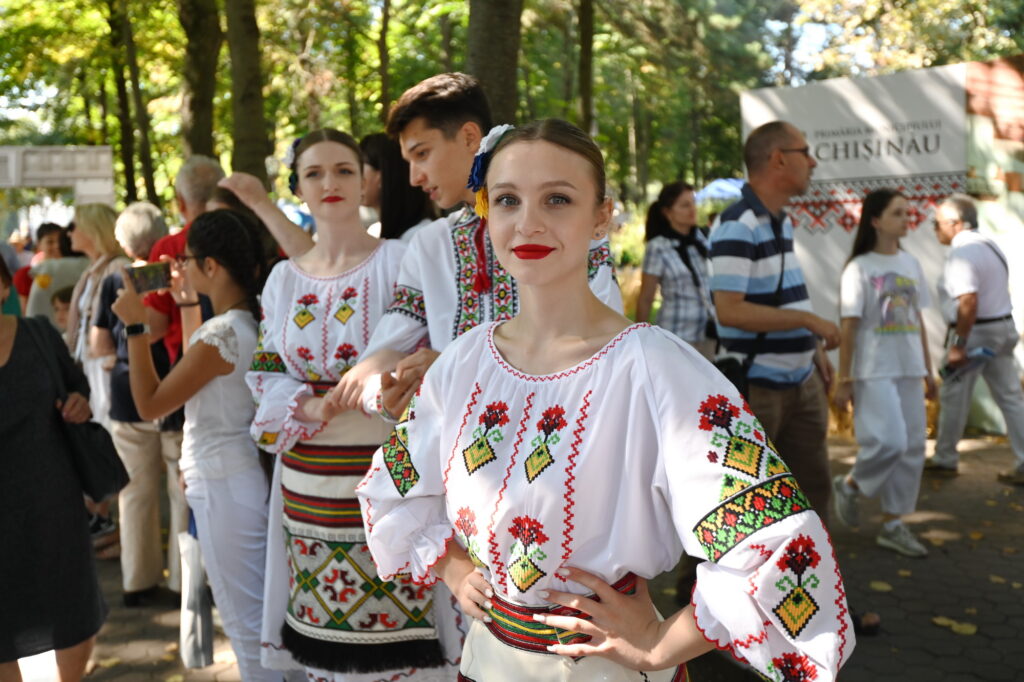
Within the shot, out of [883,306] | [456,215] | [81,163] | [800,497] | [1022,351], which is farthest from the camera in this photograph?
[81,163]

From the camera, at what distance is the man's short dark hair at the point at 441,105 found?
9.68ft

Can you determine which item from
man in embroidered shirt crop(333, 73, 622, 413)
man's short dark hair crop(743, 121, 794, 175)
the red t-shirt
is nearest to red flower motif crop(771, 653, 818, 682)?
man in embroidered shirt crop(333, 73, 622, 413)

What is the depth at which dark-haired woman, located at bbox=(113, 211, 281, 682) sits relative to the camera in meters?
3.97

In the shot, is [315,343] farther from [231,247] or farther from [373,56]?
[373,56]

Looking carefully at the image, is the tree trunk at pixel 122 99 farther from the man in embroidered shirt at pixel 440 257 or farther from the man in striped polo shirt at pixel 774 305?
the man in embroidered shirt at pixel 440 257

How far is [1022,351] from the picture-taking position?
9.16 meters

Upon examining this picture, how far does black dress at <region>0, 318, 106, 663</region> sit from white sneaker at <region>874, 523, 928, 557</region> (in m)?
4.69

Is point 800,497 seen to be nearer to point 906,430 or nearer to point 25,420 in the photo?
point 25,420

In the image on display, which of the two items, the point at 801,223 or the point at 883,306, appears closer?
the point at 883,306

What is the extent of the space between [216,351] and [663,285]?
4.08 m

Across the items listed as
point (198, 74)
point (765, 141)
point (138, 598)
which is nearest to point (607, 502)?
point (765, 141)

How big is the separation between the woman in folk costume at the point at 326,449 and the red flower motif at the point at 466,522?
119 centimetres

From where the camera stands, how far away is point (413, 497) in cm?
215

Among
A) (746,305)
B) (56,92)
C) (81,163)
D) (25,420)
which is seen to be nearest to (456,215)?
(25,420)
